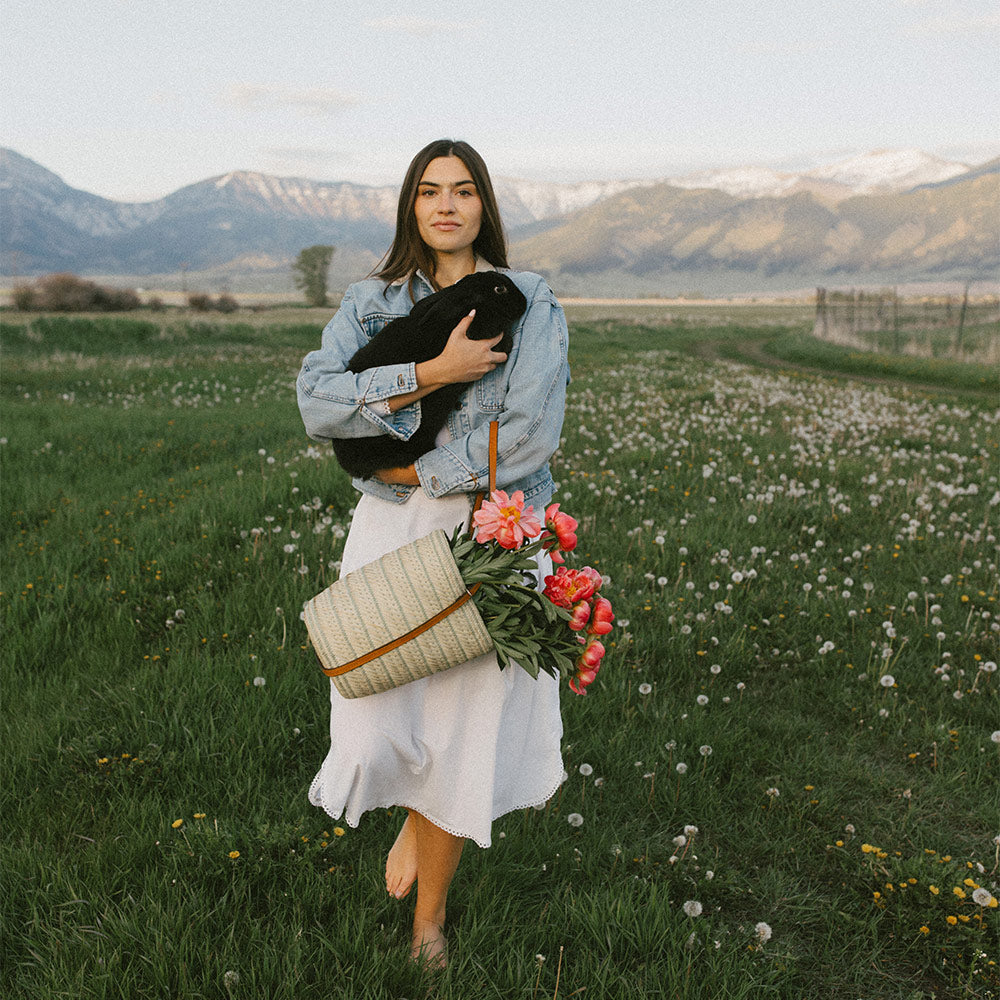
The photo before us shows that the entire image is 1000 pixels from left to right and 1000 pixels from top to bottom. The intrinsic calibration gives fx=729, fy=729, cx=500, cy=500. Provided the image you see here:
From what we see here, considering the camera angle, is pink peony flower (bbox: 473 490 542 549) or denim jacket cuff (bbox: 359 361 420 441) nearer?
pink peony flower (bbox: 473 490 542 549)

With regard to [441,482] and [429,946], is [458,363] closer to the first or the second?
[441,482]

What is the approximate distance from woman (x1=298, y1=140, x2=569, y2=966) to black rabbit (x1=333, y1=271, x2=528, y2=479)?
0.05 m

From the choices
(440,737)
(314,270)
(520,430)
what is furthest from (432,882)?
(314,270)

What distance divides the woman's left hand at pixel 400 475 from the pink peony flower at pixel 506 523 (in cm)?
43

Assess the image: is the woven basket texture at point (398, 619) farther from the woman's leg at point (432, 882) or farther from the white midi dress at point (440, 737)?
the woman's leg at point (432, 882)

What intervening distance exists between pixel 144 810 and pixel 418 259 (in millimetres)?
2627

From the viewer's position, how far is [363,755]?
2525 mm

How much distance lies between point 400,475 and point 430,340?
49 centimetres

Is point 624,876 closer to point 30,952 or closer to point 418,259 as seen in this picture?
point 30,952

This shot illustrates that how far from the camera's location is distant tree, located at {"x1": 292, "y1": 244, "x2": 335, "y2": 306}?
4695 inches

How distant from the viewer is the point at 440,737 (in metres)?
2.62

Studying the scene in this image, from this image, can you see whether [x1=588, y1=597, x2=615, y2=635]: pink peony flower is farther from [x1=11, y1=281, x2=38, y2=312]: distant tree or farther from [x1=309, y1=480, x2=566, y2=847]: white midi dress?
[x1=11, y1=281, x2=38, y2=312]: distant tree

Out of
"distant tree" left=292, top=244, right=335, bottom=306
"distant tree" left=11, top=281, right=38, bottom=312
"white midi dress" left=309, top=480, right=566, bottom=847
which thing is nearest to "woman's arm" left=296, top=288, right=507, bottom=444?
"white midi dress" left=309, top=480, right=566, bottom=847

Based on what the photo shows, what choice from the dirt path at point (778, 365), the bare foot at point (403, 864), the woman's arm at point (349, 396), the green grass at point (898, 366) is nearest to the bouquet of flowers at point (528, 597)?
the woman's arm at point (349, 396)
